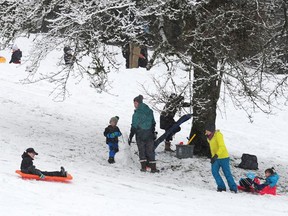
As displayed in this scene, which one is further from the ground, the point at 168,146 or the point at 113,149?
the point at 168,146

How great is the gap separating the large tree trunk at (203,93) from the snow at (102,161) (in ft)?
2.53

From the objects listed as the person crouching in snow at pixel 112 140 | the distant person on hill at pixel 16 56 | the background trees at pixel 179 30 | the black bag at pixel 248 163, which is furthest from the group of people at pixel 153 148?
the distant person on hill at pixel 16 56

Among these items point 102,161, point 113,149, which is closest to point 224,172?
point 113,149

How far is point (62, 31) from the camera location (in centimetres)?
1378

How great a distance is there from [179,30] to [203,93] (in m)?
1.77

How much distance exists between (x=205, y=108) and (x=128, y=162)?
237 cm

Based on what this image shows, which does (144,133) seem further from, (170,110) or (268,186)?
(268,186)

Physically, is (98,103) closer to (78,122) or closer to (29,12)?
(78,122)

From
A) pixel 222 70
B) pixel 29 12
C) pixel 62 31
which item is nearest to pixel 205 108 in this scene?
pixel 222 70

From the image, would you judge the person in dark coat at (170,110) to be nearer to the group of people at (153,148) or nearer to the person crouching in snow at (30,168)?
the group of people at (153,148)

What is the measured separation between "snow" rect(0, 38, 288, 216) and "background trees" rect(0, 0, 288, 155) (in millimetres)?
2020

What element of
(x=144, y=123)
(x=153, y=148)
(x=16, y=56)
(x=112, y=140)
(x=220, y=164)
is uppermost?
(x=16, y=56)

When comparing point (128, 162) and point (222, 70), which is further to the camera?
point (128, 162)

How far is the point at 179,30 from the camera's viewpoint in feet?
47.9
